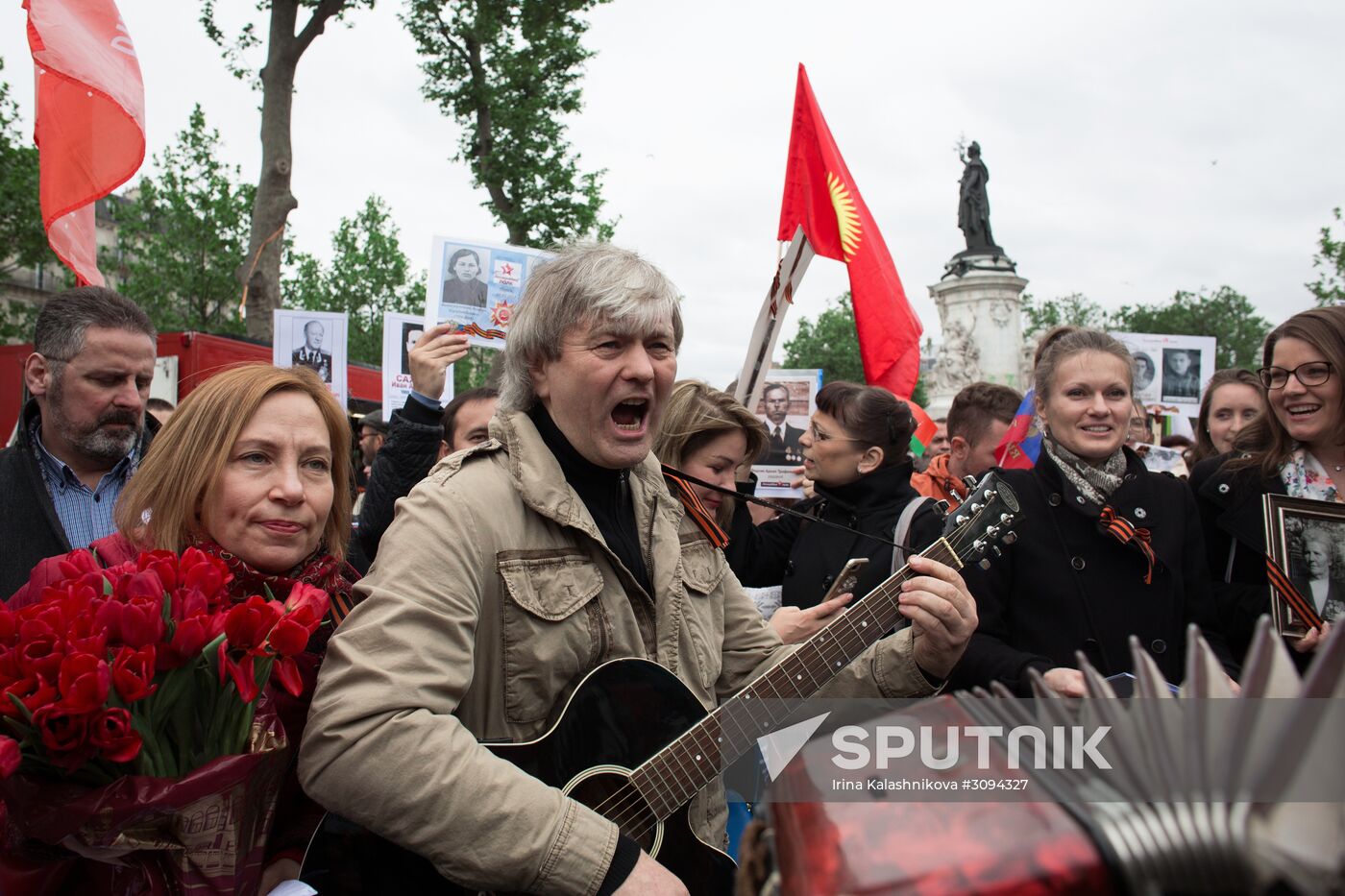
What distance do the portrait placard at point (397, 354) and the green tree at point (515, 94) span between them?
12393 mm

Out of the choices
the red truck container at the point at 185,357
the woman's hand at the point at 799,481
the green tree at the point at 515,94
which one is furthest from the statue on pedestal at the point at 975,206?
the woman's hand at the point at 799,481

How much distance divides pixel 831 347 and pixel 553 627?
215 ft

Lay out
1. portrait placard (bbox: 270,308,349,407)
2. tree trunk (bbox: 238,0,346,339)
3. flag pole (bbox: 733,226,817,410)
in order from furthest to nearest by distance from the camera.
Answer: tree trunk (bbox: 238,0,346,339) < portrait placard (bbox: 270,308,349,407) < flag pole (bbox: 733,226,817,410)

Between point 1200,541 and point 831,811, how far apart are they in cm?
300

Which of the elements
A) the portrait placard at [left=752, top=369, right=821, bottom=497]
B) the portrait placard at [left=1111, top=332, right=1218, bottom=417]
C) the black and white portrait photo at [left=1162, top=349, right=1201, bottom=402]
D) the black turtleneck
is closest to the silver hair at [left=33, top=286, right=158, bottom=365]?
the black turtleneck

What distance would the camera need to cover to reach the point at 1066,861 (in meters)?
0.55

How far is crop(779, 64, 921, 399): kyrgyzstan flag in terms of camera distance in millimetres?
5465

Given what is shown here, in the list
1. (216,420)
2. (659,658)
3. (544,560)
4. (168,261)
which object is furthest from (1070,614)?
(168,261)

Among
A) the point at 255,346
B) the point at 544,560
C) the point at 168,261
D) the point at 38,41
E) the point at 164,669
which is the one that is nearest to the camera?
the point at 164,669

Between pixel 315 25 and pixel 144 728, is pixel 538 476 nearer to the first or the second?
pixel 144 728

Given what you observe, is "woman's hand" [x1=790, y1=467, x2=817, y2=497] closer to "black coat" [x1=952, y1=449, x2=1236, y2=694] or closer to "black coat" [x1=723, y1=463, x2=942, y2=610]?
"black coat" [x1=723, y1=463, x2=942, y2=610]

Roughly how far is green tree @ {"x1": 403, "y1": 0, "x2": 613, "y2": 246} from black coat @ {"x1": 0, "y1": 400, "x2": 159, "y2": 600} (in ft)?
53.5

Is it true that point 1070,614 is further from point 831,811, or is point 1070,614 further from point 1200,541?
point 831,811

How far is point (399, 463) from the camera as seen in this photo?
11.4ft
